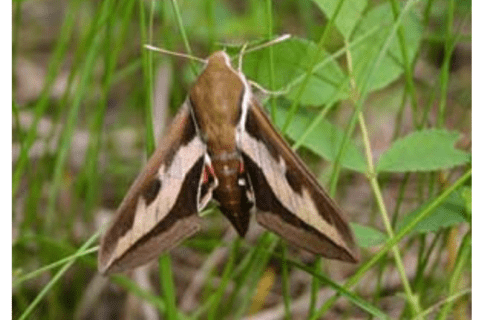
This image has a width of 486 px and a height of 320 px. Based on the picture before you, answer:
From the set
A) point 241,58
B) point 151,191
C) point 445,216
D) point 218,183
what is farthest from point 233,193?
point 445,216

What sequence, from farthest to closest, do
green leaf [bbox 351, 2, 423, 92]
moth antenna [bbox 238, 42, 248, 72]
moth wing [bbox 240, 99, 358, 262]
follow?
green leaf [bbox 351, 2, 423, 92]
moth antenna [bbox 238, 42, 248, 72]
moth wing [bbox 240, 99, 358, 262]

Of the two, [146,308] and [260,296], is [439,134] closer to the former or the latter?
[260,296]

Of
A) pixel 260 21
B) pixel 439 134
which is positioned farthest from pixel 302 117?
pixel 260 21

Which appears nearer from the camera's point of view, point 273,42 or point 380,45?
point 273,42

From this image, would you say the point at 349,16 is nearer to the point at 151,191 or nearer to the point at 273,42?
the point at 273,42

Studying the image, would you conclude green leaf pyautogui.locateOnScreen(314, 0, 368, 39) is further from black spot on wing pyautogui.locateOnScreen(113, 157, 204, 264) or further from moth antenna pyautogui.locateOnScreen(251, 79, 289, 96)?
black spot on wing pyautogui.locateOnScreen(113, 157, 204, 264)

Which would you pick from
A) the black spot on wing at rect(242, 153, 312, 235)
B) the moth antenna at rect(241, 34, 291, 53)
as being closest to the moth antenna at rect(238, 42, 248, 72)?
the moth antenna at rect(241, 34, 291, 53)

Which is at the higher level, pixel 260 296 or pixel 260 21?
pixel 260 21
